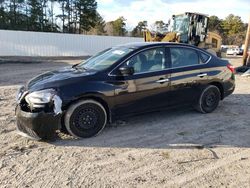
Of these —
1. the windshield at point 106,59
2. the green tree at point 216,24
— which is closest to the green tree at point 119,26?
the green tree at point 216,24

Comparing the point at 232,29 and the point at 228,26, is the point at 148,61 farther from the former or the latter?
the point at 228,26

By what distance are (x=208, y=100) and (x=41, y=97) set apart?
384cm

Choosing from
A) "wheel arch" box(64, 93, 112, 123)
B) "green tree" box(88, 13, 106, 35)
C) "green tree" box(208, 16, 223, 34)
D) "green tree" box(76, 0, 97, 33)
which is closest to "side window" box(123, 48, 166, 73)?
"wheel arch" box(64, 93, 112, 123)

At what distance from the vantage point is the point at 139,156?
466 cm

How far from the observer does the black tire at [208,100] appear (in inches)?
269

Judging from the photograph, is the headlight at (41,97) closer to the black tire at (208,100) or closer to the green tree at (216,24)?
the black tire at (208,100)

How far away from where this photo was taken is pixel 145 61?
5.95 metres

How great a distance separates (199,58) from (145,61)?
1.50m

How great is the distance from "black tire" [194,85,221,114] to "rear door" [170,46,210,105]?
0.67 feet

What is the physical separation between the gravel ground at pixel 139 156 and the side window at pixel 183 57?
46.6 inches

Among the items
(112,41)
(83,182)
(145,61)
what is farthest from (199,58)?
Result: (112,41)

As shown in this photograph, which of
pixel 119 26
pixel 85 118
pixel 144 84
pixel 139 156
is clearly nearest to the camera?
pixel 139 156

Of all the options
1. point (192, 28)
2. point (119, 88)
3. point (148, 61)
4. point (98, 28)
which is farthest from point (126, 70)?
point (98, 28)

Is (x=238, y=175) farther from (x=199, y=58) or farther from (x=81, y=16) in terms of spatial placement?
(x=81, y=16)
